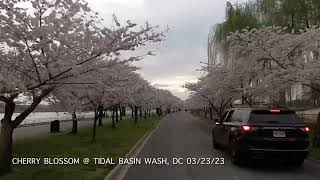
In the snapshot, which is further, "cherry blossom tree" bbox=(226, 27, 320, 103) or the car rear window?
"cherry blossom tree" bbox=(226, 27, 320, 103)

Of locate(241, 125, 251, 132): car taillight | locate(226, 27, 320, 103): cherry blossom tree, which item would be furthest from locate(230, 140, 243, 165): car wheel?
locate(226, 27, 320, 103): cherry blossom tree

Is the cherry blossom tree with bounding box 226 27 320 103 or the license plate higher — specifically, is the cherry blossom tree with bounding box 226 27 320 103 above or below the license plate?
above

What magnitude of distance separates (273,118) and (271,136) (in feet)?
1.95

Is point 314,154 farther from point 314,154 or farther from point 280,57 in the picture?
point 280,57

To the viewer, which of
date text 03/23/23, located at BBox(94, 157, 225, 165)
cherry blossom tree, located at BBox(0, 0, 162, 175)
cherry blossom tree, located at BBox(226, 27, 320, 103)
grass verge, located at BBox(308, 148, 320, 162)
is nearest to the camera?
cherry blossom tree, located at BBox(0, 0, 162, 175)

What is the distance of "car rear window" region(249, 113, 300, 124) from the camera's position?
46.6 ft

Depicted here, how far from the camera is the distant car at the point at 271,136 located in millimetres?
13922

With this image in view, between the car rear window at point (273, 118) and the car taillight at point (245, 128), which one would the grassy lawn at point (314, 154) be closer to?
the car rear window at point (273, 118)

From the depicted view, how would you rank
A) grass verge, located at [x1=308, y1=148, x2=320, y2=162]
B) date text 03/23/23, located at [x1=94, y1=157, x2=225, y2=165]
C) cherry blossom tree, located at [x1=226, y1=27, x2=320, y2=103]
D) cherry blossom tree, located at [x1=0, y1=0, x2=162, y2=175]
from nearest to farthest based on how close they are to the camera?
cherry blossom tree, located at [x1=0, y1=0, x2=162, y2=175] < date text 03/23/23, located at [x1=94, y1=157, x2=225, y2=165] < grass verge, located at [x1=308, y1=148, x2=320, y2=162] < cherry blossom tree, located at [x1=226, y1=27, x2=320, y2=103]

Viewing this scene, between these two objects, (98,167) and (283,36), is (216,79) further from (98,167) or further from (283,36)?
(98,167)

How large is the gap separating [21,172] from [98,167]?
2.14 metres

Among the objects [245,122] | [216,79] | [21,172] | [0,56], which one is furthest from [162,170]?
[216,79]

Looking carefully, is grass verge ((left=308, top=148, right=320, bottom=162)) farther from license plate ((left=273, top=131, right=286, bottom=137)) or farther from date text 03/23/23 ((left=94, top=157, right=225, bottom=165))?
date text 03/23/23 ((left=94, top=157, right=225, bottom=165))

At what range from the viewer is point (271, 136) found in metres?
Result: 13.9
